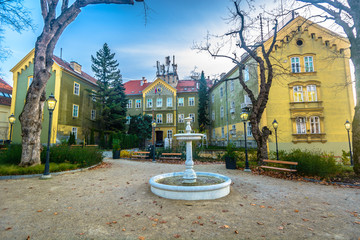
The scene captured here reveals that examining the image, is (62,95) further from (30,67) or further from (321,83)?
(321,83)

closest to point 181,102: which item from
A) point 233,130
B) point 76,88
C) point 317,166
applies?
point 233,130

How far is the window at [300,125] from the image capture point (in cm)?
1848

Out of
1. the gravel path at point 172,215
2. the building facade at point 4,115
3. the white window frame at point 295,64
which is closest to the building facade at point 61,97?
the building facade at point 4,115

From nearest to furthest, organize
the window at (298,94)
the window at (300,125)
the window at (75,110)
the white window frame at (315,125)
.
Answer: the white window frame at (315,125) → the window at (300,125) → the window at (298,94) → the window at (75,110)

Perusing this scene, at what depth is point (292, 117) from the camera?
18562 mm

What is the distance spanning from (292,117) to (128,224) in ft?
64.5

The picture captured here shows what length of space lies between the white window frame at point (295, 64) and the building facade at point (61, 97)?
27416 millimetres

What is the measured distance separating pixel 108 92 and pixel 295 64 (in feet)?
82.4

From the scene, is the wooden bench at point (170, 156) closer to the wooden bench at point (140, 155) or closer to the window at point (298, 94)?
the wooden bench at point (140, 155)

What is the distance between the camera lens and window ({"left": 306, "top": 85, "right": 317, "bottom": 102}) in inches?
739

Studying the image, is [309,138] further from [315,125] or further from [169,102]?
[169,102]

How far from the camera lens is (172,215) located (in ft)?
13.7

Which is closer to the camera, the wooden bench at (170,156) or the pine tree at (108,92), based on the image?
the wooden bench at (170,156)

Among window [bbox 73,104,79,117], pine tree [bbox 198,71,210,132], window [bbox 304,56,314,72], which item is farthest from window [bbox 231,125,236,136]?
window [bbox 73,104,79,117]
